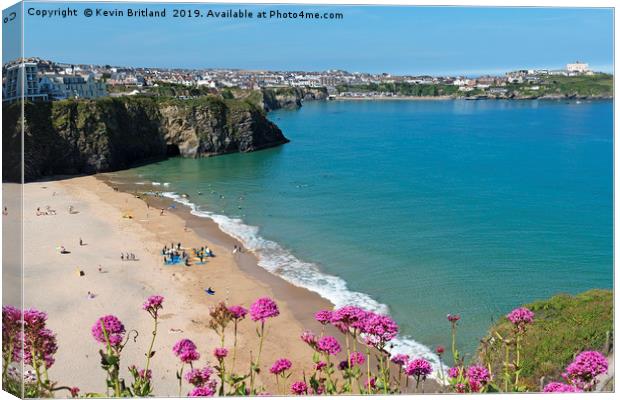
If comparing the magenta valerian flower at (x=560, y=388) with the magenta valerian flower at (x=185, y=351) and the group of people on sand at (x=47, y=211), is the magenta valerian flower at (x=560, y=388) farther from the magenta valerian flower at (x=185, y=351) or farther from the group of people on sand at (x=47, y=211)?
the group of people on sand at (x=47, y=211)

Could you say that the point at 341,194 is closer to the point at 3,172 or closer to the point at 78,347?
the point at 78,347

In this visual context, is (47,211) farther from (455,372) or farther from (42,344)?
(455,372)

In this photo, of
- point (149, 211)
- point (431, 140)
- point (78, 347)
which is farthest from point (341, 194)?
point (431, 140)

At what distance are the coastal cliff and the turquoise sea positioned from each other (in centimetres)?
225

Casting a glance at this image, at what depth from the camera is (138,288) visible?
1958 centimetres

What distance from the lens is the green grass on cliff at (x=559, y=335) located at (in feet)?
32.3

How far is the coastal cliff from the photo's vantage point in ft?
139

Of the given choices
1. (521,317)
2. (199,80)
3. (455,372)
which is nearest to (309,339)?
(455,372)

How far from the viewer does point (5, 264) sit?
677cm

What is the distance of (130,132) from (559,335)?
43.2 m

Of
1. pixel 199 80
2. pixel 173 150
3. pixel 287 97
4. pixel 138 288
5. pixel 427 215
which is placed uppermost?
pixel 199 80

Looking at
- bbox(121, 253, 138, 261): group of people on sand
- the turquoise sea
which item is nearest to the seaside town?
the turquoise sea

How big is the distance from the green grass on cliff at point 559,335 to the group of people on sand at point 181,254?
1286cm

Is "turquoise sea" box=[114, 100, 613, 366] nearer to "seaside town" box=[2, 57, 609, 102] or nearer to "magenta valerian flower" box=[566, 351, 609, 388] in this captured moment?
"seaside town" box=[2, 57, 609, 102]
